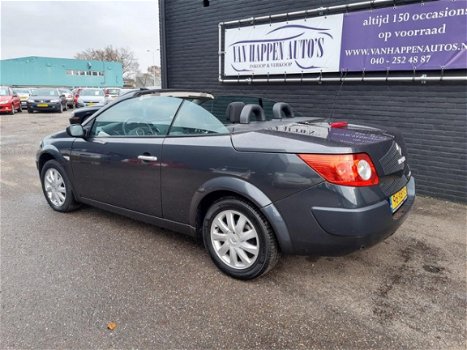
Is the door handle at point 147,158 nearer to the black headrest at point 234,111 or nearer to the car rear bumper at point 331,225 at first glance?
the black headrest at point 234,111

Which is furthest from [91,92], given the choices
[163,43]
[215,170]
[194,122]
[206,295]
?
[206,295]

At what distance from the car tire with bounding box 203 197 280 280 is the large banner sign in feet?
12.8

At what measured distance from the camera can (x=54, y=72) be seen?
48094 millimetres

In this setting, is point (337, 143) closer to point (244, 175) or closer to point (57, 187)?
point (244, 175)

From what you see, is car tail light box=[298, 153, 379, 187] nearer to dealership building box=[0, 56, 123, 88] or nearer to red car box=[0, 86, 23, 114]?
red car box=[0, 86, 23, 114]

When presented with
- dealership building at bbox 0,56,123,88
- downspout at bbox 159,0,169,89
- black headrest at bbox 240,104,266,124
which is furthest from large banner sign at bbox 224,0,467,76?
dealership building at bbox 0,56,123,88

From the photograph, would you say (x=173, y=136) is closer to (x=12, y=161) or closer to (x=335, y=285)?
(x=335, y=285)

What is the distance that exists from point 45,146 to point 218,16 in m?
Answer: 4.67

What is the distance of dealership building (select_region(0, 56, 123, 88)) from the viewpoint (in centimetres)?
4547

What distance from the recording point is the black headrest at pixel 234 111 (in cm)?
299

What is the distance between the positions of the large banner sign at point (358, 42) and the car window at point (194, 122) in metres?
3.56

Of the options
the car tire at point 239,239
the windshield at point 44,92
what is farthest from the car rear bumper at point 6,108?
the car tire at point 239,239

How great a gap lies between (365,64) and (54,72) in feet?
170

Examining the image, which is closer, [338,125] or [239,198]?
[239,198]
